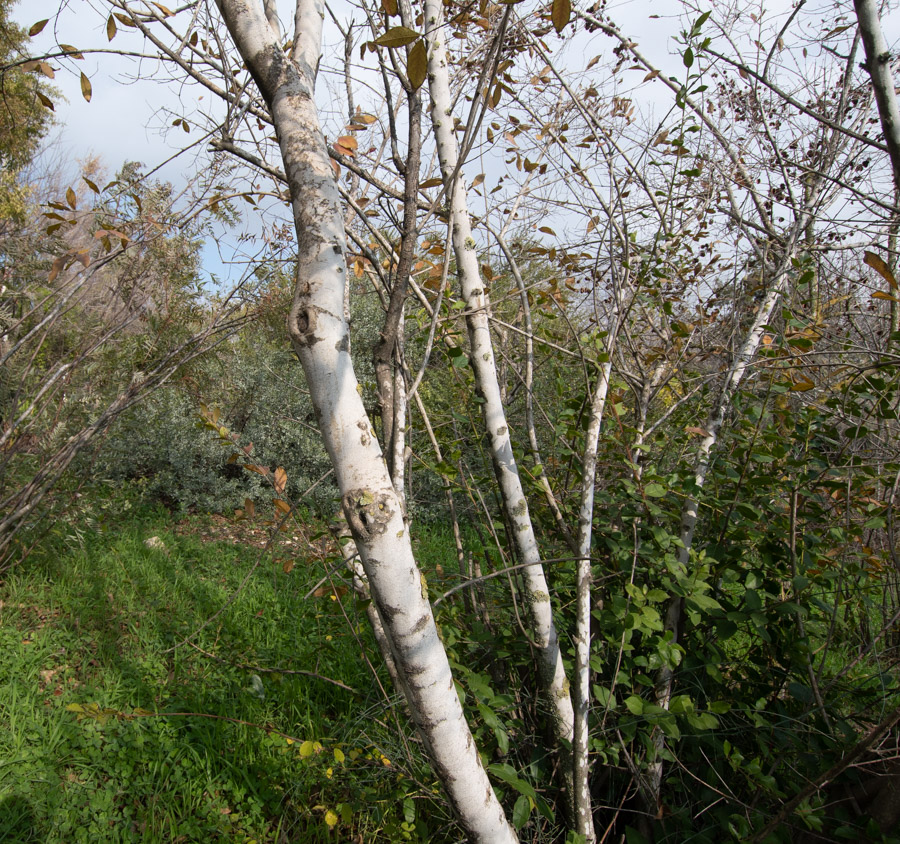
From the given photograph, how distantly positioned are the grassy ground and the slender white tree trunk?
1.94 ft

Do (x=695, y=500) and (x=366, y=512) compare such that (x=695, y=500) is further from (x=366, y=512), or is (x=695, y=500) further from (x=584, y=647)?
(x=366, y=512)

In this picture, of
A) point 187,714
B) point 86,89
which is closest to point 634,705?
point 187,714

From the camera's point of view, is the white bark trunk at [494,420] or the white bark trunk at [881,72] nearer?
the white bark trunk at [881,72]

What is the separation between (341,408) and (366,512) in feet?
0.73

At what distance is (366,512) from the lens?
3.92 ft

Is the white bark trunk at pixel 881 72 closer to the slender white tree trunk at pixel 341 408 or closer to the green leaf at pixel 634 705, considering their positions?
the slender white tree trunk at pixel 341 408

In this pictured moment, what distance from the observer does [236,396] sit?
243 inches

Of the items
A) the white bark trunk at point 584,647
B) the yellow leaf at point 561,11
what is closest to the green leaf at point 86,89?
the yellow leaf at point 561,11

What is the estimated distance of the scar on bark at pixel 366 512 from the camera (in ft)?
3.91

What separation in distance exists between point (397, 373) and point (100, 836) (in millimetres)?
1991

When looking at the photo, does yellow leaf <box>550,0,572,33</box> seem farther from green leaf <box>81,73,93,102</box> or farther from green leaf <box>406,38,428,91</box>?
green leaf <box>81,73,93,102</box>

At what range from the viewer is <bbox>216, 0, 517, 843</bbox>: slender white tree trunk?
1.19 meters

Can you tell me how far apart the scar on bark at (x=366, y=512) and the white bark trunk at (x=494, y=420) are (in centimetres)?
72

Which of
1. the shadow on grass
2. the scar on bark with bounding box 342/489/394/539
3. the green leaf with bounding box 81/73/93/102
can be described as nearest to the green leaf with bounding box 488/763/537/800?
the shadow on grass
